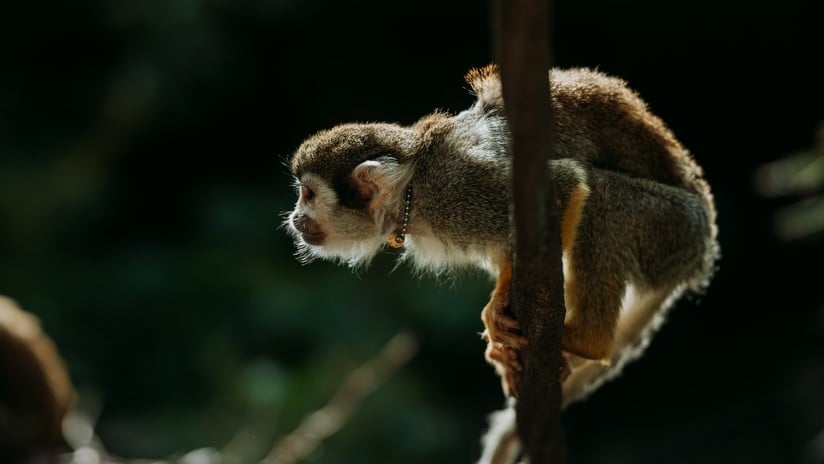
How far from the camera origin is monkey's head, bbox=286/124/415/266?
2596 millimetres

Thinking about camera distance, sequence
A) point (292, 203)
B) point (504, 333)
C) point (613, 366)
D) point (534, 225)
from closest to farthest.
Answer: point (534, 225), point (504, 333), point (613, 366), point (292, 203)

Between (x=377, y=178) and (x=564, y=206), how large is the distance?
58 centimetres

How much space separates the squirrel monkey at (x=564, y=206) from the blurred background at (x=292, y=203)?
2911mm

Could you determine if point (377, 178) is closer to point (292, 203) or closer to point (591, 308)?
point (591, 308)

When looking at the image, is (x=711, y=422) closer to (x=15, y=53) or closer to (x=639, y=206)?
(x=639, y=206)

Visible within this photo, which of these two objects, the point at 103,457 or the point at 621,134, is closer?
the point at 621,134

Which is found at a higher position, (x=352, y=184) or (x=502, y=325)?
(x=352, y=184)

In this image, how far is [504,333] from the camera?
2.19 meters

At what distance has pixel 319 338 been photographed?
227 inches

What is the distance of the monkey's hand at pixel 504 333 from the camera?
2168 millimetres

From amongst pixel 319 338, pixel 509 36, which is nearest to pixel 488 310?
pixel 509 36

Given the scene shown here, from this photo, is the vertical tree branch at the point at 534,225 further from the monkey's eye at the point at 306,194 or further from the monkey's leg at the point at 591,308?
the monkey's eye at the point at 306,194

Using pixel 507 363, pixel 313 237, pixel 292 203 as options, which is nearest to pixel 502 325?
pixel 507 363

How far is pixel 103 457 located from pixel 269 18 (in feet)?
12.7
